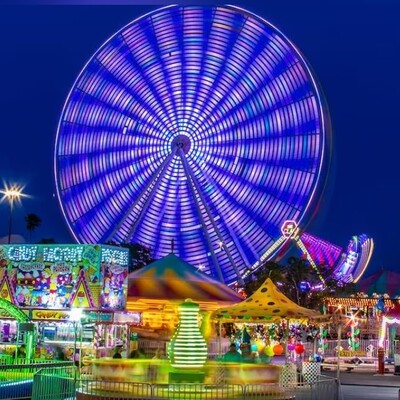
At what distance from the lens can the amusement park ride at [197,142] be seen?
164 ft

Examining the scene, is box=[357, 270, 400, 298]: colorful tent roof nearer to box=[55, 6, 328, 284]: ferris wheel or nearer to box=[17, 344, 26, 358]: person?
box=[55, 6, 328, 284]: ferris wheel

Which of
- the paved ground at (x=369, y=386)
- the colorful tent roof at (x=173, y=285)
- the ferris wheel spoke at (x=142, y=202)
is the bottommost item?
the paved ground at (x=369, y=386)

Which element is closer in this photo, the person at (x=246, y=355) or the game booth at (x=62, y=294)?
the person at (x=246, y=355)

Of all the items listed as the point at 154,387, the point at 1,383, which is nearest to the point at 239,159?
the point at 1,383

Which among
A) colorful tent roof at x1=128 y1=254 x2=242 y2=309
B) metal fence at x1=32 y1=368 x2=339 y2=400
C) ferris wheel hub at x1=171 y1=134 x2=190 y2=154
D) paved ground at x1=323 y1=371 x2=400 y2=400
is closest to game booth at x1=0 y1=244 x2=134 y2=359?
colorful tent roof at x1=128 y1=254 x2=242 y2=309

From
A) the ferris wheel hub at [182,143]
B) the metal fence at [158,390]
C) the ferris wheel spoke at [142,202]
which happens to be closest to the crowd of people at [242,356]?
the metal fence at [158,390]

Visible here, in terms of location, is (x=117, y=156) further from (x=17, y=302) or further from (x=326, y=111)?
(x=17, y=302)

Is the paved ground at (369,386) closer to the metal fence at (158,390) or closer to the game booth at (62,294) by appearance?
the metal fence at (158,390)

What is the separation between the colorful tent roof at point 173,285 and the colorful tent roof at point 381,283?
141ft

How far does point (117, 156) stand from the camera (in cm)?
5531

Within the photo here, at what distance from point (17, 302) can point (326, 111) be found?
23.4 meters

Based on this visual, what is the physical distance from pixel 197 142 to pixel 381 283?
95.9 feet

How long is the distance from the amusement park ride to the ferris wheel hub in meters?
0.09

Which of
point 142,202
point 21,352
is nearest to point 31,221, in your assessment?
point 142,202
